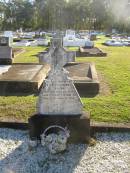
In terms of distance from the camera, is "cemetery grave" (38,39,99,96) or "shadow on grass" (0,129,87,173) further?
"cemetery grave" (38,39,99,96)

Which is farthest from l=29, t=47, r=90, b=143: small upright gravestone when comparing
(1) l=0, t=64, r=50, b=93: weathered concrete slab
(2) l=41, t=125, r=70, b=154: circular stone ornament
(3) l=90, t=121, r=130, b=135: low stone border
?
(1) l=0, t=64, r=50, b=93: weathered concrete slab

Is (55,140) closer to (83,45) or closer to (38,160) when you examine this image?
(38,160)

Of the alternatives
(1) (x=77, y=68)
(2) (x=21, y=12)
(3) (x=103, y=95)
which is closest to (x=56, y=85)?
(3) (x=103, y=95)

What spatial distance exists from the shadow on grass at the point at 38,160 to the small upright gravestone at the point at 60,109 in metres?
0.29

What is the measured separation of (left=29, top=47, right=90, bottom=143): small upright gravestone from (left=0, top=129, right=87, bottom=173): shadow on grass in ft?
0.95

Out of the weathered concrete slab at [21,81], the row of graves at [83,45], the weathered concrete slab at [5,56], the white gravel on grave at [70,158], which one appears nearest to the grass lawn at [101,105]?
the weathered concrete slab at [21,81]

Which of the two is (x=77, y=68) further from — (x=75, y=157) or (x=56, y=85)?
(x=75, y=157)

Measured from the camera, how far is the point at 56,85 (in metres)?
6.19

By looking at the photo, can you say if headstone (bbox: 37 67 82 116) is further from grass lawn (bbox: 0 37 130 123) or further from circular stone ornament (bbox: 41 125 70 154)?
grass lawn (bbox: 0 37 130 123)

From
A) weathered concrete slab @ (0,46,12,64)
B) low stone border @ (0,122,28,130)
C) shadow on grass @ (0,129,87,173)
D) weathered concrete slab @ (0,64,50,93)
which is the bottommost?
shadow on grass @ (0,129,87,173)

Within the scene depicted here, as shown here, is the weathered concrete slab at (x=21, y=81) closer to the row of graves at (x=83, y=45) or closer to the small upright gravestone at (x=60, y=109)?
the small upright gravestone at (x=60, y=109)

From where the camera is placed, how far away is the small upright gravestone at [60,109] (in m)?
6.09

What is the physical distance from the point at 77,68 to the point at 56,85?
7747mm

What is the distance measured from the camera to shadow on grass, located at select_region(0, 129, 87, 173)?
5172 mm
